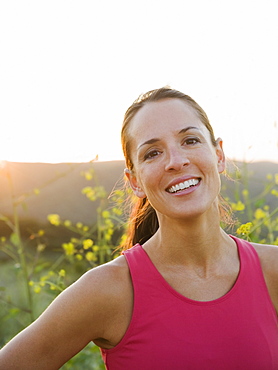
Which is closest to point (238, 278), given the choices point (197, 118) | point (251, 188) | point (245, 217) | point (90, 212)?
point (197, 118)

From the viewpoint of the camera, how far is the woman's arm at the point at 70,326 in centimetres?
177

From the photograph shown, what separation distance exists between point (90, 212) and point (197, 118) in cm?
279

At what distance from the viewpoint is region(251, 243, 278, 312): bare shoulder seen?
6.41ft

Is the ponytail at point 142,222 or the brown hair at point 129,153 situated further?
the ponytail at point 142,222

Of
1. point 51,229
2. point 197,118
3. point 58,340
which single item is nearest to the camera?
point 58,340

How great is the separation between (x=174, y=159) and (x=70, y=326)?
59 cm

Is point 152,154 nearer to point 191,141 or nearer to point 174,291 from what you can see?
point 191,141

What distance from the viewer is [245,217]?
3.96 m

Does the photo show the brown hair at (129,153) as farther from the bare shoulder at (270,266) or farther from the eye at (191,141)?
the bare shoulder at (270,266)

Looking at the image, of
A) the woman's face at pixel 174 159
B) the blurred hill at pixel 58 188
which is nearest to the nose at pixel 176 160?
the woman's face at pixel 174 159

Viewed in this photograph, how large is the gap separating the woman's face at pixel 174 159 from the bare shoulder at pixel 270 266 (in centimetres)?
23

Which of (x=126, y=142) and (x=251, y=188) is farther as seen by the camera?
(x=251, y=188)

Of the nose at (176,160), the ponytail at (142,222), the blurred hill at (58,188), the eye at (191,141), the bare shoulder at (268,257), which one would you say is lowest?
the blurred hill at (58,188)

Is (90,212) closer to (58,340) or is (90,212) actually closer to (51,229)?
(51,229)
